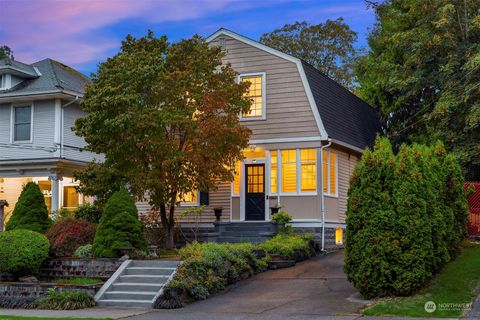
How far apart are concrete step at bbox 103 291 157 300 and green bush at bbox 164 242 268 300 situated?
0.73 m

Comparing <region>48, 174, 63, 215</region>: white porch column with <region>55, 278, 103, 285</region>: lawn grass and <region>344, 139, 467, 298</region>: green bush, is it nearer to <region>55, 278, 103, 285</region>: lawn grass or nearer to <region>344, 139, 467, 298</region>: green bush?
<region>55, 278, 103, 285</region>: lawn grass

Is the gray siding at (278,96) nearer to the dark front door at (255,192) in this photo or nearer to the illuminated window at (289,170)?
the illuminated window at (289,170)

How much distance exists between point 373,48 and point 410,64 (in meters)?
6.19

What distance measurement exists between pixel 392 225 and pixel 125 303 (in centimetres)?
632

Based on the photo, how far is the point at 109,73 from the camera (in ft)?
62.6

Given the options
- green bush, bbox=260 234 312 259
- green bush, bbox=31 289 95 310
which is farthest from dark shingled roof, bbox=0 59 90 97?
green bush, bbox=31 289 95 310

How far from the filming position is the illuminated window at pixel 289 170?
21.8m

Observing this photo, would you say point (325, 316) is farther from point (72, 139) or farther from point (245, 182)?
point (72, 139)

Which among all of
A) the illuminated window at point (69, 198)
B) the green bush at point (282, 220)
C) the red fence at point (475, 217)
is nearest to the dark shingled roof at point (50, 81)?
the illuminated window at point (69, 198)

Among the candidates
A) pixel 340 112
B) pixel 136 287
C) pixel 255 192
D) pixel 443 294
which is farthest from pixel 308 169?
pixel 443 294

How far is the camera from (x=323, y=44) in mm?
42250

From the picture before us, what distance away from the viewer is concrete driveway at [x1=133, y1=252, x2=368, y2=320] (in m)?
11.7

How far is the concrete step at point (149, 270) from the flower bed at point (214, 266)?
48cm

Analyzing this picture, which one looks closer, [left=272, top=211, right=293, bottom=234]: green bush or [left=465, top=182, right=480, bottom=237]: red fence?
[left=465, top=182, right=480, bottom=237]: red fence
